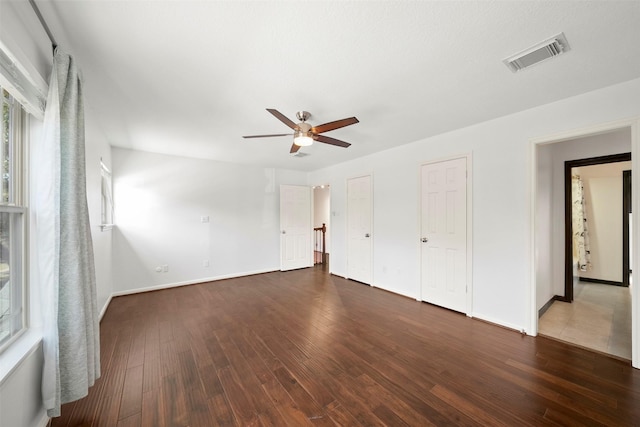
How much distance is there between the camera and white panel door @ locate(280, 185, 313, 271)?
5594 mm

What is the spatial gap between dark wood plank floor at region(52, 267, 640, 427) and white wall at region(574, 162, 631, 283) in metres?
3.47

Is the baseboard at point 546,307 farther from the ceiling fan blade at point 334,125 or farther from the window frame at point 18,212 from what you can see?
the window frame at point 18,212

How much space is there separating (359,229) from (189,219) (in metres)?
3.35

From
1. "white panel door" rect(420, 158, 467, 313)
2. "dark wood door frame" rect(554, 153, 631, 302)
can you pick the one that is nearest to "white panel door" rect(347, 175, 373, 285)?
"white panel door" rect(420, 158, 467, 313)

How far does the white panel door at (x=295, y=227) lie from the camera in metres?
5.59

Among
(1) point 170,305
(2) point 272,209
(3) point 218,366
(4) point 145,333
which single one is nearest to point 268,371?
(3) point 218,366

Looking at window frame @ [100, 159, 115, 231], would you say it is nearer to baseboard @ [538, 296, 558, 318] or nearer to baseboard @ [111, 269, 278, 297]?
baseboard @ [111, 269, 278, 297]

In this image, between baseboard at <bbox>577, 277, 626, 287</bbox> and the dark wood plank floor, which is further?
baseboard at <bbox>577, 277, 626, 287</bbox>

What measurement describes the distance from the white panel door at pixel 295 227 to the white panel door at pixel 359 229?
137cm

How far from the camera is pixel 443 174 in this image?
11.0 ft

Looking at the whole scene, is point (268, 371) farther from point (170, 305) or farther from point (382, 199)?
point (382, 199)

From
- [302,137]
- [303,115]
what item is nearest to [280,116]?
[302,137]

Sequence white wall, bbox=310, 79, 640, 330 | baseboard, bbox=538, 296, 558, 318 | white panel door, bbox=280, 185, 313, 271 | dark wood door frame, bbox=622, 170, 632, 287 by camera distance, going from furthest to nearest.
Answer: white panel door, bbox=280, 185, 313, 271
dark wood door frame, bbox=622, 170, 632, 287
baseboard, bbox=538, 296, 558, 318
white wall, bbox=310, 79, 640, 330

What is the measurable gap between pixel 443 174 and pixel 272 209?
3704 mm
